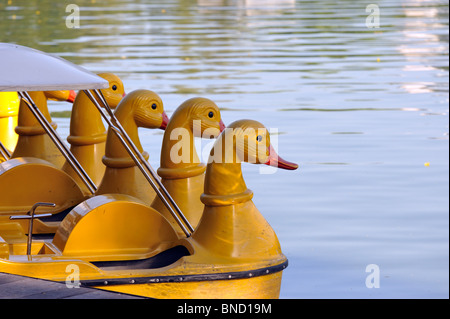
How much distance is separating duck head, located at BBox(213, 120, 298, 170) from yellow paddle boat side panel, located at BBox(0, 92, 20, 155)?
3.84 metres

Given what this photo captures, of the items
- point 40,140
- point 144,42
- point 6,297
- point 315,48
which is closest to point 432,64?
point 315,48

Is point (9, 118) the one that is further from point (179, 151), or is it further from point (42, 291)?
point (42, 291)

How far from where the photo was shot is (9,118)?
10.4 metres

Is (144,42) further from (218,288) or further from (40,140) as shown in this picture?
(218,288)

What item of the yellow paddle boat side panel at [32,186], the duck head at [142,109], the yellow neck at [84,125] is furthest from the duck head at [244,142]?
the yellow neck at [84,125]

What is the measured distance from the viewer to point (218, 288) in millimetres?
6953

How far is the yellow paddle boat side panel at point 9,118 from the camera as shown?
10258 mm

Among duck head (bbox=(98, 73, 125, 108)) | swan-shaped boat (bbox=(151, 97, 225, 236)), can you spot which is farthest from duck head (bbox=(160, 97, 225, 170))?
duck head (bbox=(98, 73, 125, 108))

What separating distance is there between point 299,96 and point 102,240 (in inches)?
465

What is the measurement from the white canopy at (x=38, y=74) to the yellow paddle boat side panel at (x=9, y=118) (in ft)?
11.2

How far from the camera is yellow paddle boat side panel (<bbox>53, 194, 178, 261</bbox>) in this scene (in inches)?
276

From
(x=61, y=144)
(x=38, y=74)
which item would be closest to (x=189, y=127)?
(x=61, y=144)

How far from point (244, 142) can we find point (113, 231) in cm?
103

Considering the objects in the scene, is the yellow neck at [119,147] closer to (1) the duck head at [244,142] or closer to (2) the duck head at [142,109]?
(2) the duck head at [142,109]
